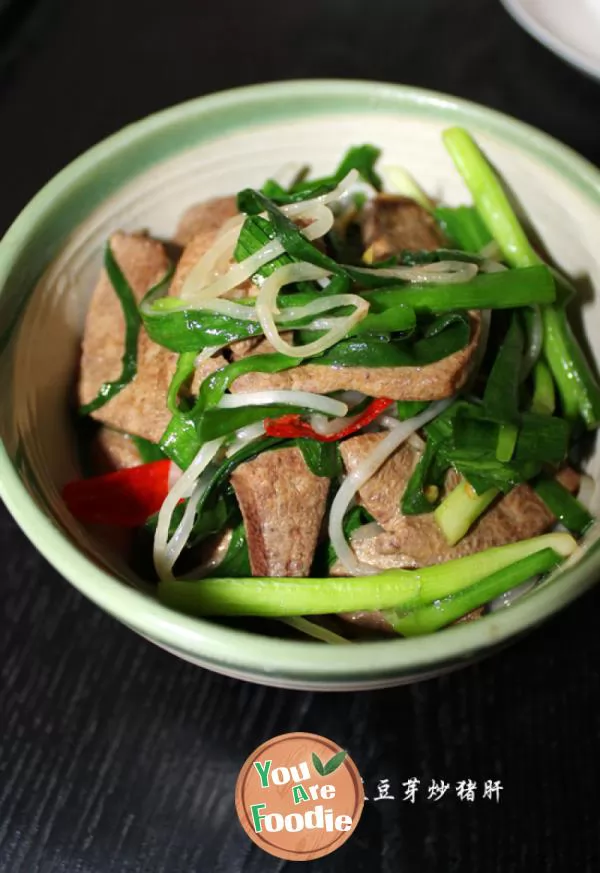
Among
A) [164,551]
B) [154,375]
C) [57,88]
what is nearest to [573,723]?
[164,551]

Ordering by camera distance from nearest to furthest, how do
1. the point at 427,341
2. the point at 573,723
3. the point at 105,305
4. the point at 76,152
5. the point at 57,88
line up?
the point at 427,341 → the point at 573,723 → the point at 105,305 → the point at 76,152 → the point at 57,88

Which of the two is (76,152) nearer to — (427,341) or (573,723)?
(427,341)

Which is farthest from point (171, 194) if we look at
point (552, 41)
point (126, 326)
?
point (552, 41)

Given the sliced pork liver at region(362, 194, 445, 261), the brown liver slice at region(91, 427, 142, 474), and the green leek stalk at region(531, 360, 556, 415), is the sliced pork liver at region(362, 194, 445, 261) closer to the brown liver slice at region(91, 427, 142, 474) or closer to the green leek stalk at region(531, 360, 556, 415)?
the green leek stalk at region(531, 360, 556, 415)

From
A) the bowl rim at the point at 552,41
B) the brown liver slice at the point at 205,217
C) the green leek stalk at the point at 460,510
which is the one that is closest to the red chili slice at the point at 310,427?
the green leek stalk at the point at 460,510

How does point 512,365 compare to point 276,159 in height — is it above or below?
below

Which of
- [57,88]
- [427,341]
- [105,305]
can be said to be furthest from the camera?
[57,88]

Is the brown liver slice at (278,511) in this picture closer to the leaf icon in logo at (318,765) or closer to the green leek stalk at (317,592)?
the green leek stalk at (317,592)
